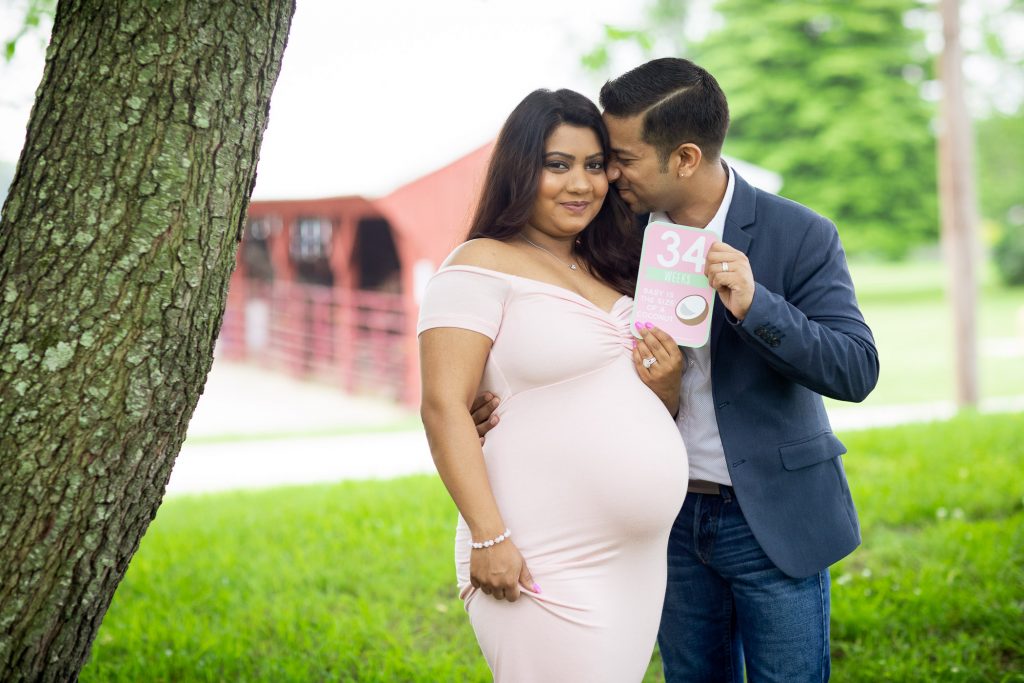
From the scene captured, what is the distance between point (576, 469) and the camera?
2322 millimetres

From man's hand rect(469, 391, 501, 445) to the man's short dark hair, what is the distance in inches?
31.5

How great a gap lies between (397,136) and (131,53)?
14853 millimetres

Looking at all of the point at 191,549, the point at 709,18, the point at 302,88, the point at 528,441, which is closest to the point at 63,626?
the point at 528,441

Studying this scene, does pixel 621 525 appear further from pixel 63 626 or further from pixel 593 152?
pixel 63 626

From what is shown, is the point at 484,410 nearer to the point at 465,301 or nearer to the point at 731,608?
the point at 465,301

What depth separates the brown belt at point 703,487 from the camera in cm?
260

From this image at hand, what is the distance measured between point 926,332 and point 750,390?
82.2 feet

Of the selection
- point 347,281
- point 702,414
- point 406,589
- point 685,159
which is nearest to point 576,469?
point 702,414

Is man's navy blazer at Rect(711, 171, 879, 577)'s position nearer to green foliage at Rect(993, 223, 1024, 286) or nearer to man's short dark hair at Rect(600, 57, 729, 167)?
man's short dark hair at Rect(600, 57, 729, 167)

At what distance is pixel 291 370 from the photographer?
1941 cm

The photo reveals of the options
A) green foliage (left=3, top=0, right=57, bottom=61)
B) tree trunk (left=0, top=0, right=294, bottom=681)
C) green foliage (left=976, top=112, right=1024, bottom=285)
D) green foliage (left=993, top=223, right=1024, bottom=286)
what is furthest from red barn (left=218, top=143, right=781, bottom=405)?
green foliage (left=976, top=112, right=1024, bottom=285)

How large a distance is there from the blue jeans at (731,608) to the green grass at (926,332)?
10681mm

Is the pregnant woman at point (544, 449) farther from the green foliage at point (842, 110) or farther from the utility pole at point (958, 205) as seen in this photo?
the green foliage at point (842, 110)

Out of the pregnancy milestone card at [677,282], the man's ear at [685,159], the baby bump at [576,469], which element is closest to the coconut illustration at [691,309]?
the pregnancy milestone card at [677,282]
